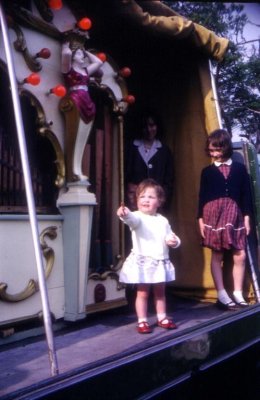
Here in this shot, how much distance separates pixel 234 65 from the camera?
11.7 feet

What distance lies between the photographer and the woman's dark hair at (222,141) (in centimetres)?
339

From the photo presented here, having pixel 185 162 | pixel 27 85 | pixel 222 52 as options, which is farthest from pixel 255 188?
pixel 27 85

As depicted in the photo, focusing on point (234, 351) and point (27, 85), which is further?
point (27, 85)

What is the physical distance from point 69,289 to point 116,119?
1184 mm

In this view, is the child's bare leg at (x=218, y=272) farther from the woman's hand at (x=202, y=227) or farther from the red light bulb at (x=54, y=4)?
the red light bulb at (x=54, y=4)

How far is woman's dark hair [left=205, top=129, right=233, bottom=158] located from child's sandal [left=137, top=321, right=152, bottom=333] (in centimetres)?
137

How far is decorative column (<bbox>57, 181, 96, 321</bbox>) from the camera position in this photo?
2.67 meters

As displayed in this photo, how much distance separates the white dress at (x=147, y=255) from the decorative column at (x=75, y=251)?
0.27 m

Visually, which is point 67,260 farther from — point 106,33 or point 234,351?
point 106,33

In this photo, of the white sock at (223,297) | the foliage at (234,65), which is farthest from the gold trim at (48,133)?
the white sock at (223,297)

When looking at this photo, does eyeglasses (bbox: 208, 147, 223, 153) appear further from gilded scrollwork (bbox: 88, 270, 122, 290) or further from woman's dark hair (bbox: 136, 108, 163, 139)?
gilded scrollwork (bbox: 88, 270, 122, 290)

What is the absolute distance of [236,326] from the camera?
2279 mm

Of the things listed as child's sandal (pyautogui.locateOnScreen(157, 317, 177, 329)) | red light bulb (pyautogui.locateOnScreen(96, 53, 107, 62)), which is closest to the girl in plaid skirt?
child's sandal (pyautogui.locateOnScreen(157, 317, 177, 329))

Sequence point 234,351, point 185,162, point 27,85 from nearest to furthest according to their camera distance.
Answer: point 234,351 < point 27,85 < point 185,162
